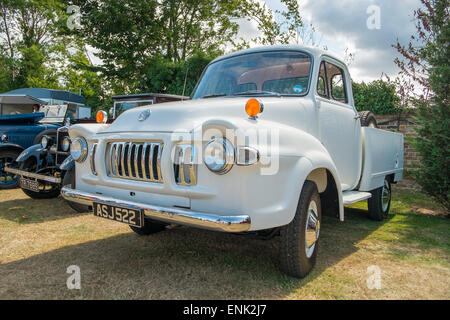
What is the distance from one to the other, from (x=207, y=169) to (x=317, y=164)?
95cm

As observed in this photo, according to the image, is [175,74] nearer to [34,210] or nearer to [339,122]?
[34,210]

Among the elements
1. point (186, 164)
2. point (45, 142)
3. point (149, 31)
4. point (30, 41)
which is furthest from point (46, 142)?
point (30, 41)

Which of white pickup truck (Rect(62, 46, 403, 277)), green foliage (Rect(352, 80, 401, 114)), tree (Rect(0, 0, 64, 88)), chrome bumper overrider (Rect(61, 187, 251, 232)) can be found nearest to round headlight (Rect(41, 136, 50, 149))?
white pickup truck (Rect(62, 46, 403, 277))

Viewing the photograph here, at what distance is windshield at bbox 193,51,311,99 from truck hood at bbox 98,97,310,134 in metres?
0.38

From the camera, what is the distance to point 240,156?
2.18m

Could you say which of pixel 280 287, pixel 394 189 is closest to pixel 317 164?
pixel 280 287

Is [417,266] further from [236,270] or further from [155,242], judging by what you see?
[155,242]

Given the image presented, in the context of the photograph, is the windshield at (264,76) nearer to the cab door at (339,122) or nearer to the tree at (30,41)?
the cab door at (339,122)

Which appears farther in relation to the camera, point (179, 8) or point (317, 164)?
point (179, 8)

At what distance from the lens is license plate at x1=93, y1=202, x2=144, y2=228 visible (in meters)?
2.44

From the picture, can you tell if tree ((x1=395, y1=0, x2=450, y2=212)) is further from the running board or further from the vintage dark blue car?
the vintage dark blue car

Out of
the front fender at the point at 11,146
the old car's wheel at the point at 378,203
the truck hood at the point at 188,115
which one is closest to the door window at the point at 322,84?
the truck hood at the point at 188,115

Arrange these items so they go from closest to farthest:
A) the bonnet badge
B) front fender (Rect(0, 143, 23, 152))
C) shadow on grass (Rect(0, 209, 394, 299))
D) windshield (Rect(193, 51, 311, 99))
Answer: shadow on grass (Rect(0, 209, 394, 299)) < the bonnet badge < windshield (Rect(193, 51, 311, 99)) < front fender (Rect(0, 143, 23, 152))

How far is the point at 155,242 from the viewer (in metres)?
3.74
